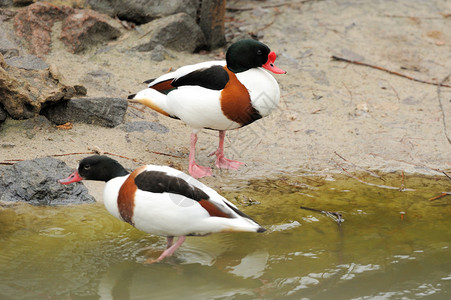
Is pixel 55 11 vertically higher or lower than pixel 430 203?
higher

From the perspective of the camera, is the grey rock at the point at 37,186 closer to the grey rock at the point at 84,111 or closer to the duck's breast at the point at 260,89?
the grey rock at the point at 84,111

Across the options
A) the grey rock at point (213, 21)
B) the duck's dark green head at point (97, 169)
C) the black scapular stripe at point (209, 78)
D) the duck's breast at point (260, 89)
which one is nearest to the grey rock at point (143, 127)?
the black scapular stripe at point (209, 78)

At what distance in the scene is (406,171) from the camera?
5.39m

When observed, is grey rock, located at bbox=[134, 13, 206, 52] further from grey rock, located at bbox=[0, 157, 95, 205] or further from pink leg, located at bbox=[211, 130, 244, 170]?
grey rock, located at bbox=[0, 157, 95, 205]

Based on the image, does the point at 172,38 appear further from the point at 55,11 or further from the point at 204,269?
the point at 204,269

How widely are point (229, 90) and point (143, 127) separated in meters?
1.33

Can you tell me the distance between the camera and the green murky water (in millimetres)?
3602

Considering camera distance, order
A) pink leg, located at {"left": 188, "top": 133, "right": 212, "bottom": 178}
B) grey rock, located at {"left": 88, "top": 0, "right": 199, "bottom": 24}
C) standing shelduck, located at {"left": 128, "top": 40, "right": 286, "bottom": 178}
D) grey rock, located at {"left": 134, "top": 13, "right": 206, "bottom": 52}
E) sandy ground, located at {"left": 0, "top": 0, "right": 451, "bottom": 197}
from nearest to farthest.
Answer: standing shelduck, located at {"left": 128, "top": 40, "right": 286, "bottom": 178} → pink leg, located at {"left": 188, "top": 133, "right": 212, "bottom": 178} → sandy ground, located at {"left": 0, "top": 0, "right": 451, "bottom": 197} → grey rock, located at {"left": 134, "top": 13, "right": 206, "bottom": 52} → grey rock, located at {"left": 88, "top": 0, "right": 199, "bottom": 24}

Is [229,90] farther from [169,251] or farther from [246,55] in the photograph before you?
[169,251]

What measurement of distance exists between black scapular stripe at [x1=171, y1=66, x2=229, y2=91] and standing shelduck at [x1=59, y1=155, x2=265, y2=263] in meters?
1.17

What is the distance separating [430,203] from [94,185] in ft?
8.53

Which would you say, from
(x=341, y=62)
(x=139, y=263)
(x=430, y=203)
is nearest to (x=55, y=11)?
(x=341, y=62)

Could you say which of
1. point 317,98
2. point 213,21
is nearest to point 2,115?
point 213,21

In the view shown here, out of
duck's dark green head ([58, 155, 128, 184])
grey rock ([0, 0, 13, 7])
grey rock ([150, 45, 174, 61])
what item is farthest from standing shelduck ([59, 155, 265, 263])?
grey rock ([0, 0, 13, 7])
